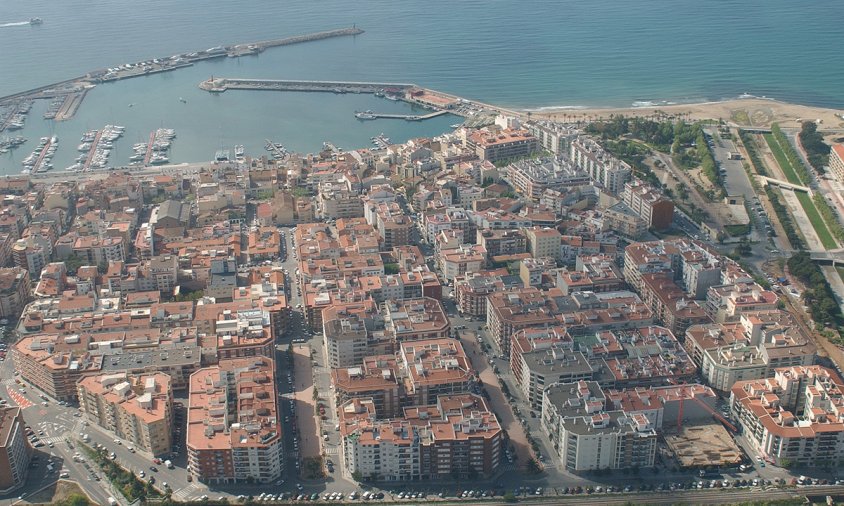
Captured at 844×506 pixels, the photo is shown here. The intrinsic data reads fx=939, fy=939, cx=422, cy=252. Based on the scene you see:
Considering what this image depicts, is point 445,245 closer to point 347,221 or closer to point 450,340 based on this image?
point 347,221

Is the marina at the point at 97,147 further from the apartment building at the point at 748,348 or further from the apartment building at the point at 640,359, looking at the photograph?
the apartment building at the point at 748,348

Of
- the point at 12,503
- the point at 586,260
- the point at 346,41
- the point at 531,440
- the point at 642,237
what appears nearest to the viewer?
the point at 12,503

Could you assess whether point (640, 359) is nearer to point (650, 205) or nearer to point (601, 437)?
point (601, 437)

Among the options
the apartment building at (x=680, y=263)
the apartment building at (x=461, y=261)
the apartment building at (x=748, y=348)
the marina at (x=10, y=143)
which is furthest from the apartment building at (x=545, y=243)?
the marina at (x=10, y=143)

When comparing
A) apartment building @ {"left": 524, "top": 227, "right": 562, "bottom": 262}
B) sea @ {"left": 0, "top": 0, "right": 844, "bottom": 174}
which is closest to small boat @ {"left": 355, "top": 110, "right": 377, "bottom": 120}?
sea @ {"left": 0, "top": 0, "right": 844, "bottom": 174}

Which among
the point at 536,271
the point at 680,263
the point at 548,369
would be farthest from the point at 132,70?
the point at 548,369

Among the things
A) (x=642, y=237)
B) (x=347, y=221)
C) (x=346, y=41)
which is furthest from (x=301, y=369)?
(x=346, y=41)

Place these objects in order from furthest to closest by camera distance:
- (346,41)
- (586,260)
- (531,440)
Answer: (346,41) < (586,260) < (531,440)

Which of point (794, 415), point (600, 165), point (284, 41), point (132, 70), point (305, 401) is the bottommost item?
point (305, 401)
